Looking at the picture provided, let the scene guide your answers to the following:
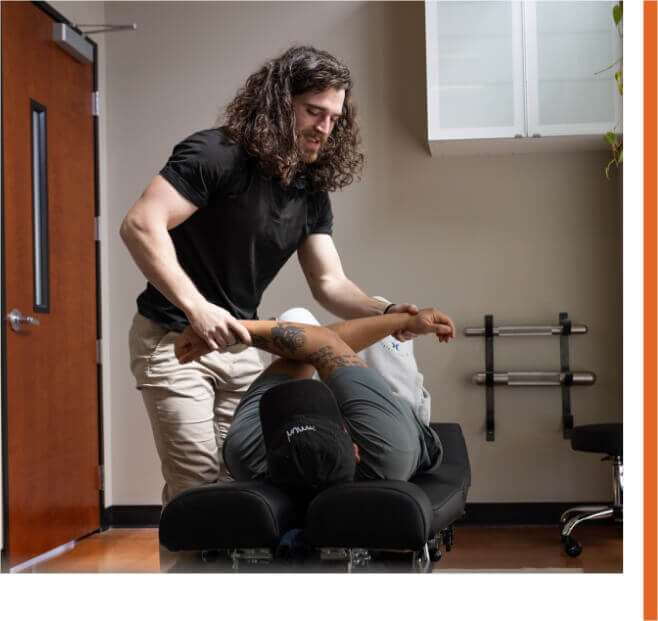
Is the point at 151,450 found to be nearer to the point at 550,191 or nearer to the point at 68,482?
the point at 68,482

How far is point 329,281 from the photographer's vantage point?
7.14ft

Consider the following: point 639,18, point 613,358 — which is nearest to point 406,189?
point 613,358

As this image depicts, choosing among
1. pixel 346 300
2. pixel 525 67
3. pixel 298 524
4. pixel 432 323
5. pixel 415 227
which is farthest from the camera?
pixel 415 227

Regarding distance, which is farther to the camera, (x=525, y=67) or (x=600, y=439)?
(x=525, y=67)

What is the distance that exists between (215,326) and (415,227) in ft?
7.59

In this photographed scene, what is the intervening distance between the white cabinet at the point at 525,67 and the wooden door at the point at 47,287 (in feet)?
4.85

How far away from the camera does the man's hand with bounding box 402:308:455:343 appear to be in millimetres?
1798

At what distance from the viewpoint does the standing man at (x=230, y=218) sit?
1.82m

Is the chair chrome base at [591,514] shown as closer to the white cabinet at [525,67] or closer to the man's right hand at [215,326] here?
the white cabinet at [525,67]

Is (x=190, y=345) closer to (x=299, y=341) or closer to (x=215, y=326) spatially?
(x=215, y=326)

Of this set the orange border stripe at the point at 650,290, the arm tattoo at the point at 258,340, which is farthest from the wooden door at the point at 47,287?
the orange border stripe at the point at 650,290

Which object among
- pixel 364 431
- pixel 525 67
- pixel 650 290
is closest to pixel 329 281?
pixel 364 431

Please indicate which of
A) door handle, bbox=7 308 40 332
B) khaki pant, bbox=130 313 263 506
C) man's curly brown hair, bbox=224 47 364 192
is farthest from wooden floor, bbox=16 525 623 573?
man's curly brown hair, bbox=224 47 364 192

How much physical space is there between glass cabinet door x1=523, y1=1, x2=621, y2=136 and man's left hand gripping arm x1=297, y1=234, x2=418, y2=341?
1606mm
